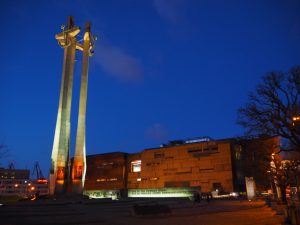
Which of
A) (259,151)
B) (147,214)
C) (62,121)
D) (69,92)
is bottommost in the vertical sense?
(147,214)

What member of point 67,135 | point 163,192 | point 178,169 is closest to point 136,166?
point 178,169

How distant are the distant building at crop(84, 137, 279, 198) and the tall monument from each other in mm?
26749

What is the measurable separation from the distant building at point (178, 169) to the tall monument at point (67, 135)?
87.8 ft

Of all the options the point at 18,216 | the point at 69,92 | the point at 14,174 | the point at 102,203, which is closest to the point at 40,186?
the point at 14,174

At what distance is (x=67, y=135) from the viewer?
53688 millimetres

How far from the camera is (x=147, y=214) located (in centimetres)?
2561

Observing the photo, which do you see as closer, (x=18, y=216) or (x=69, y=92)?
(x=18, y=216)

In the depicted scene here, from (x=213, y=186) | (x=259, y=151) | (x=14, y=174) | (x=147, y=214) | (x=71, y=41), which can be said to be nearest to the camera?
(x=147, y=214)

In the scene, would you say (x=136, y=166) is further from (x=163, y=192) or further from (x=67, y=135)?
(x=67, y=135)

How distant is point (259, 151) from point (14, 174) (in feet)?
534

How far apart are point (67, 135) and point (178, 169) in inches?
2418

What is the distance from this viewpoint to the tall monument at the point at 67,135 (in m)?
51.2

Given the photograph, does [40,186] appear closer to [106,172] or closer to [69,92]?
[106,172]

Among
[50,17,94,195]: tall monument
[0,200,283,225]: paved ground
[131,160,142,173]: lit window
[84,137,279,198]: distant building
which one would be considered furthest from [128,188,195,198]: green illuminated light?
[131,160,142,173]: lit window
